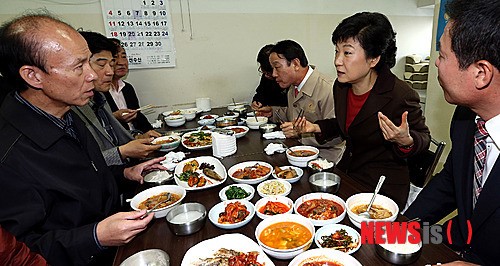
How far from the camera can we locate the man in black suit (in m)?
1.00

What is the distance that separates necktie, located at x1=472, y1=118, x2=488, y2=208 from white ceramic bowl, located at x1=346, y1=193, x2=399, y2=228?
352 mm

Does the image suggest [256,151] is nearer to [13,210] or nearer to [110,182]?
[110,182]

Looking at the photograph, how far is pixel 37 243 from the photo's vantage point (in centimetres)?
120

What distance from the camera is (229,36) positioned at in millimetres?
4449

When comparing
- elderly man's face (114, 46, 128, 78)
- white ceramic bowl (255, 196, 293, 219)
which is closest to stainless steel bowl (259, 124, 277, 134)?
white ceramic bowl (255, 196, 293, 219)

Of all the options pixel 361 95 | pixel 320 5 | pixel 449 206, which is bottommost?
pixel 449 206

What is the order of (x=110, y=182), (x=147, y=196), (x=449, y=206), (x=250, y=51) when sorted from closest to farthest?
(x=449, y=206) → (x=147, y=196) → (x=110, y=182) → (x=250, y=51)

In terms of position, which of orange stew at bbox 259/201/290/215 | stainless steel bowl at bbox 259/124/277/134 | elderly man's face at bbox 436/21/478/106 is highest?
elderly man's face at bbox 436/21/478/106

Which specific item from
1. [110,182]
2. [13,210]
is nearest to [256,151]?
[110,182]

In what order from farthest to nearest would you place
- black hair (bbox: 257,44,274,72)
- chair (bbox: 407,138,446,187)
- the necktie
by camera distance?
black hair (bbox: 257,44,274,72), chair (bbox: 407,138,446,187), the necktie

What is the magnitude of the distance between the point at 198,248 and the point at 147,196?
0.64 meters

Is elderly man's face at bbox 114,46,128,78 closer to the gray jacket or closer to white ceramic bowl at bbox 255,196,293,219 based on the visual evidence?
the gray jacket

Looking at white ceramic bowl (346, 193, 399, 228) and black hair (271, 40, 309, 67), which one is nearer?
white ceramic bowl (346, 193, 399, 228)

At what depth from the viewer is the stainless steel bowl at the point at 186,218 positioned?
1.26 m
